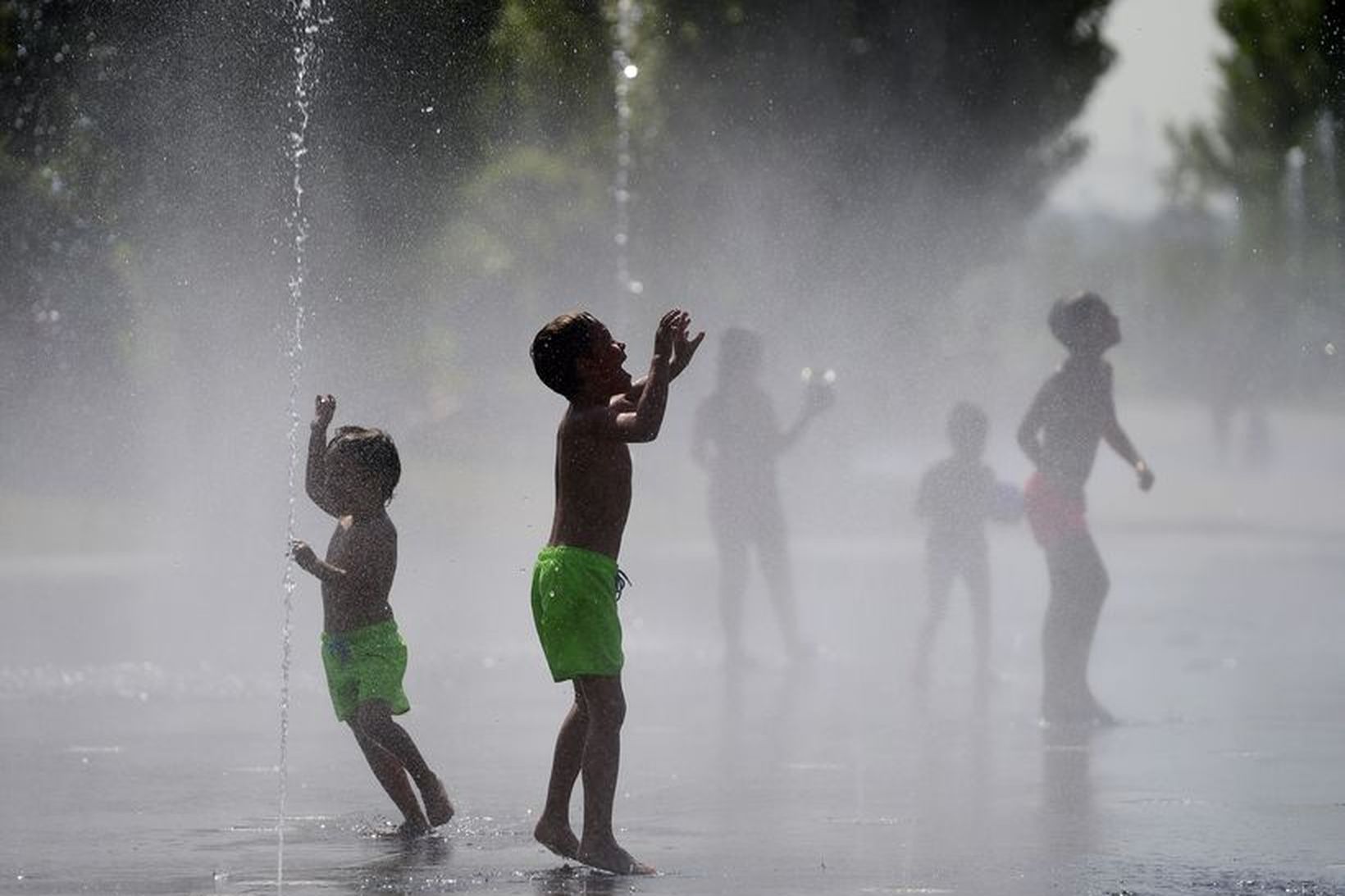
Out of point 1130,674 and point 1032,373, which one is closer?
point 1130,674

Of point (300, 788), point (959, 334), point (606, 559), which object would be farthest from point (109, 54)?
point (606, 559)

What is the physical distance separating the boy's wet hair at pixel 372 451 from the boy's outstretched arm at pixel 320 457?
4 centimetres

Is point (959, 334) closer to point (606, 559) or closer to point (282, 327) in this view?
point (282, 327)

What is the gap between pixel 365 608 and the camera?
713 centimetres

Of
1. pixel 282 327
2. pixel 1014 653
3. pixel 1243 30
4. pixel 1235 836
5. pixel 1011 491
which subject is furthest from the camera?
pixel 1243 30

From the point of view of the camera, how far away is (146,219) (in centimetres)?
1966

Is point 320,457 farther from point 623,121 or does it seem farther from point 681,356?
point 623,121

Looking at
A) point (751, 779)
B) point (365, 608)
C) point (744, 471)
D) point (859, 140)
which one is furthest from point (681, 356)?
point (859, 140)

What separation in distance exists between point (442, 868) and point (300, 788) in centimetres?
191

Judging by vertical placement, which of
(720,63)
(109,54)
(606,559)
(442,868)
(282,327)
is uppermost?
(720,63)

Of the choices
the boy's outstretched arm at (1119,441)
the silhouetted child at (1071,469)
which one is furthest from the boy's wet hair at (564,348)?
the boy's outstretched arm at (1119,441)

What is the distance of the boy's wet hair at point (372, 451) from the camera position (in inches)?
282

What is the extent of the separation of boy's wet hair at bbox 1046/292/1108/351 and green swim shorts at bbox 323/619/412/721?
4293 mm

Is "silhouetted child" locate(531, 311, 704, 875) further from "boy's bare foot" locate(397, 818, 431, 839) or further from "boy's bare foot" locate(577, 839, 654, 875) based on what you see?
"boy's bare foot" locate(397, 818, 431, 839)
